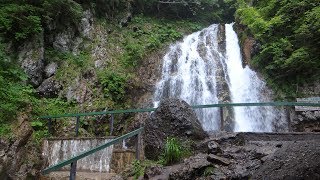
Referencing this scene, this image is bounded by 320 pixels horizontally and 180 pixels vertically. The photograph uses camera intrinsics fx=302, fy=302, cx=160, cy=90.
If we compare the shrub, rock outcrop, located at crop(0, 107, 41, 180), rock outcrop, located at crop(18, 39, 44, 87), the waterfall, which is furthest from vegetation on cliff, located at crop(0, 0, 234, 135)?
the shrub

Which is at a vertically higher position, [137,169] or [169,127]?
[169,127]

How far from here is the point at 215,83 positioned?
14.3 m

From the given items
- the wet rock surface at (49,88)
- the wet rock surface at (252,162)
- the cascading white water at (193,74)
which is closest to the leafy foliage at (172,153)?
the wet rock surface at (252,162)

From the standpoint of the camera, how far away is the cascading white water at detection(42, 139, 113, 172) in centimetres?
827

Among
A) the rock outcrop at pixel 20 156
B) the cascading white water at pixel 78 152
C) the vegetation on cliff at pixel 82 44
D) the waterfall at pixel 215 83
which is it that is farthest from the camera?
the waterfall at pixel 215 83

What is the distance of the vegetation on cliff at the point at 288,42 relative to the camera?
12.6m

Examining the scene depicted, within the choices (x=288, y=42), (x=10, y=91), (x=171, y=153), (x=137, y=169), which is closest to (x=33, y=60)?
(x=10, y=91)

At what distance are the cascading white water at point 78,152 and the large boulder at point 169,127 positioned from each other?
192cm

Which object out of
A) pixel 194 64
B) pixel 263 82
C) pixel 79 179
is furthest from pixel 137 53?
pixel 79 179

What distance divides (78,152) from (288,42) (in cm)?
1016

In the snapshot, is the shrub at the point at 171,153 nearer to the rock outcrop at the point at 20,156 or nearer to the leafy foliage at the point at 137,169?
the leafy foliage at the point at 137,169

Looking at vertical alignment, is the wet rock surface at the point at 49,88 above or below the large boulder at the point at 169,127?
above

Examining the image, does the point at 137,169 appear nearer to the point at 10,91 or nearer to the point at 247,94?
A: the point at 10,91

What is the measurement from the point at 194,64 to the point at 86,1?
6839 millimetres
